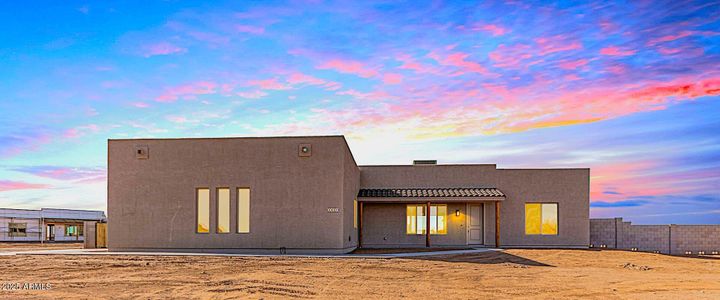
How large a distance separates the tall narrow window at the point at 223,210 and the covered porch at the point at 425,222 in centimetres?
689

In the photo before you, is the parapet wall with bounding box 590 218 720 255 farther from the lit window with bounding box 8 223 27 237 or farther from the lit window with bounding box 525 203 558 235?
the lit window with bounding box 8 223 27 237

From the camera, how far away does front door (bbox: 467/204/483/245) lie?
28.5 meters

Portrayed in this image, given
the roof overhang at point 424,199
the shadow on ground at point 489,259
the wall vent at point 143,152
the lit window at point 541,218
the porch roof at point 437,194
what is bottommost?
the shadow on ground at point 489,259

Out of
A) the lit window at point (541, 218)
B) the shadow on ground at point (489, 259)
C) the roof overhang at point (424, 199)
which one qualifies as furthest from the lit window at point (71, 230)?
the shadow on ground at point (489, 259)

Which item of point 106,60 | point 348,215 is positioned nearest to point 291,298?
point 106,60

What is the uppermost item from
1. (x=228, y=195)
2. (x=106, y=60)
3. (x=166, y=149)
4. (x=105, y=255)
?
(x=106, y=60)

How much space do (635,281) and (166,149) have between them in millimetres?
15821

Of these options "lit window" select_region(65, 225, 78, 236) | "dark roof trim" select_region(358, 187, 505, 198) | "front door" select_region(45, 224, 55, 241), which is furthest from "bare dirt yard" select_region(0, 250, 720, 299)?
"lit window" select_region(65, 225, 78, 236)

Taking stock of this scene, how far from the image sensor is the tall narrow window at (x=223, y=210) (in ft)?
75.4

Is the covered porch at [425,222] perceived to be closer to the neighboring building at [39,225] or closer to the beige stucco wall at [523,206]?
the beige stucco wall at [523,206]

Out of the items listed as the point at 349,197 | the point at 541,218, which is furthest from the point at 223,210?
the point at 541,218

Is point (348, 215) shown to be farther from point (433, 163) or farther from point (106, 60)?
point (106, 60)

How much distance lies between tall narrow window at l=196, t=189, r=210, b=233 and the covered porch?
7325mm

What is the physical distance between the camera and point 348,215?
2430 centimetres
